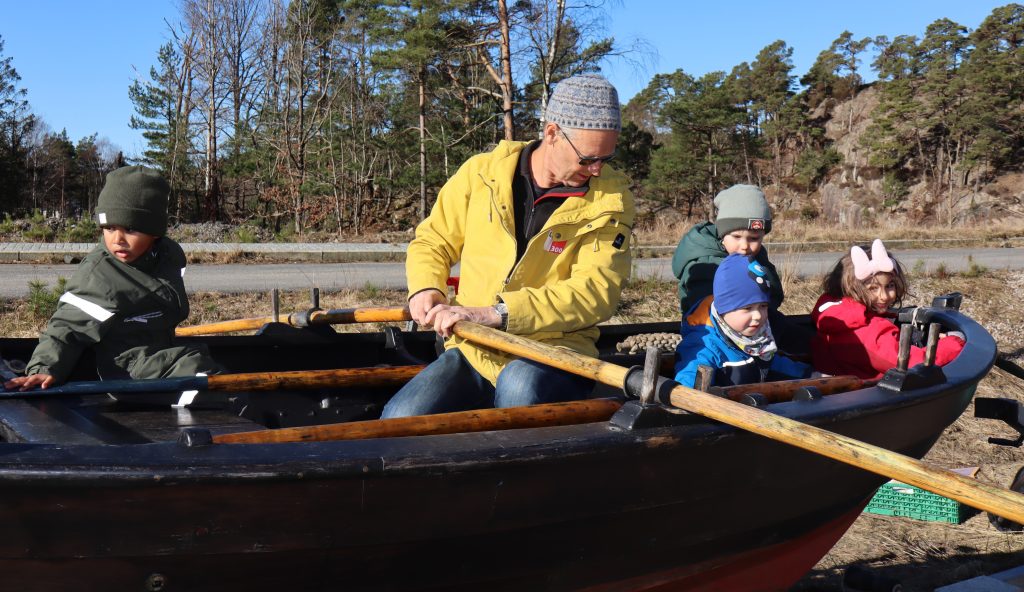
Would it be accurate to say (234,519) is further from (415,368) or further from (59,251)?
(59,251)

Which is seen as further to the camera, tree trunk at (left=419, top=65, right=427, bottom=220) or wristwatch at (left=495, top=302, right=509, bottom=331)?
tree trunk at (left=419, top=65, right=427, bottom=220)

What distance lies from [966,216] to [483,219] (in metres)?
44.3

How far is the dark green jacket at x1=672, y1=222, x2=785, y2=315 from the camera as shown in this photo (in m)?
4.48

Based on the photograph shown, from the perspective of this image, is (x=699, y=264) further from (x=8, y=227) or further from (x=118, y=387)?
(x=8, y=227)

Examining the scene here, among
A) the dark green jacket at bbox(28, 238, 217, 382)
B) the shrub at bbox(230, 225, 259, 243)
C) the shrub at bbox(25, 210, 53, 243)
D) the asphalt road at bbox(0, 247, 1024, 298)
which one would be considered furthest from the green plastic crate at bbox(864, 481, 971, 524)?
the shrub at bbox(230, 225, 259, 243)

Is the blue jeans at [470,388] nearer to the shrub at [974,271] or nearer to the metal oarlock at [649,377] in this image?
the metal oarlock at [649,377]

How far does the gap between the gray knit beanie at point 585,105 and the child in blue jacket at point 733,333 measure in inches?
32.6

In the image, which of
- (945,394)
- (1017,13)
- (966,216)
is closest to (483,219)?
(945,394)

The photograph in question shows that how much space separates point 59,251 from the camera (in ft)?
42.0

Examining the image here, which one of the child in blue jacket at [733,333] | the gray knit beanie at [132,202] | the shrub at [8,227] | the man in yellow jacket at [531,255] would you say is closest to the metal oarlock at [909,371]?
the child in blue jacket at [733,333]

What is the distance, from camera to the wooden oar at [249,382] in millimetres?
3287

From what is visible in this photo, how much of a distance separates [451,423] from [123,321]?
1688 mm

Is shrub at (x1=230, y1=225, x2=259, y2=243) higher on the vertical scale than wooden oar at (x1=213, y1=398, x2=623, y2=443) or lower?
higher

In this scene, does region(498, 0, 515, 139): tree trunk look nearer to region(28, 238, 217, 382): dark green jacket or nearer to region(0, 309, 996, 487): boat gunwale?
region(28, 238, 217, 382): dark green jacket
